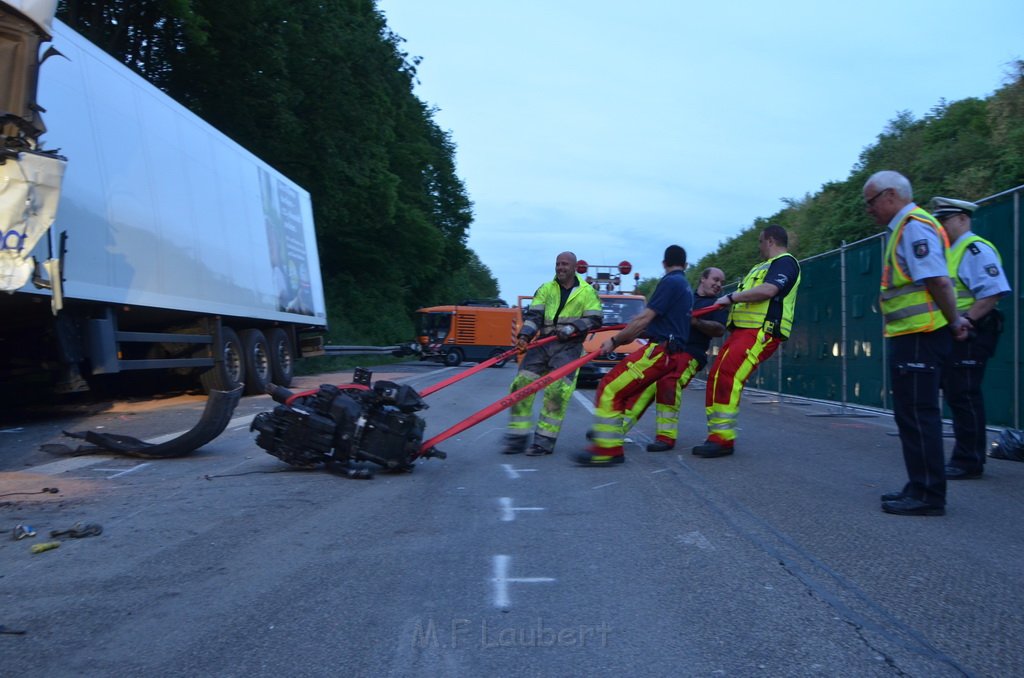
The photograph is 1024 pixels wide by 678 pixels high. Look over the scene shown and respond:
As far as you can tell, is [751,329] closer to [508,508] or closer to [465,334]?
[508,508]

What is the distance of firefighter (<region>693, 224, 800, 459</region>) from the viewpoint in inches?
301

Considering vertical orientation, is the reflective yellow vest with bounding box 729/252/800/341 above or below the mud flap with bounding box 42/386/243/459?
above

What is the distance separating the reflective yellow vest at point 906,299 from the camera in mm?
5371

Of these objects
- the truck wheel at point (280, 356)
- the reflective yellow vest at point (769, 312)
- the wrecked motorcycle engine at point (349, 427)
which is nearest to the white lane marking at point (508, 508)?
the wrecked motorcycle engine at point (349, 427)

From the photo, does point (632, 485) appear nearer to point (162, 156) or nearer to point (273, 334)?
point (162, 156)

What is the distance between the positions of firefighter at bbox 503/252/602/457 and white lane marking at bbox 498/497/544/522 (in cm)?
202

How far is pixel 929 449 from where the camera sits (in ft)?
17.5

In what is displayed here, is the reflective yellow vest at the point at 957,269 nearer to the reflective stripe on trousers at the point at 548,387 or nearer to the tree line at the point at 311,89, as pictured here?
the reflective stripe on trousers at the point at 548,387

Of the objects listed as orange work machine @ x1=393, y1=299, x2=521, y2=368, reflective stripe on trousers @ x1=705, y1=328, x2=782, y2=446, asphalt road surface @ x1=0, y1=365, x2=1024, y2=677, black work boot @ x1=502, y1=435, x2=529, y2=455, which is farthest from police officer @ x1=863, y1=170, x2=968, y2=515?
orange work machine @ x1=393, y1=299, x2=521, y2=368

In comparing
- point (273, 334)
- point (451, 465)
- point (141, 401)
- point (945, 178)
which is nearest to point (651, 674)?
point (451, 465)

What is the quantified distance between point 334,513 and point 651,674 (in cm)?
289

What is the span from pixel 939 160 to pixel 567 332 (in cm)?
2285

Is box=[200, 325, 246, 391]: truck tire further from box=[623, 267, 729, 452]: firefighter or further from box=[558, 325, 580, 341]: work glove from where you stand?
box=[623, 267, 729, 452]: firefighter

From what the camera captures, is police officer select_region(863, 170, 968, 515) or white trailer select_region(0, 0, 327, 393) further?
white trailer select_region(0, 0, 327, 393)
